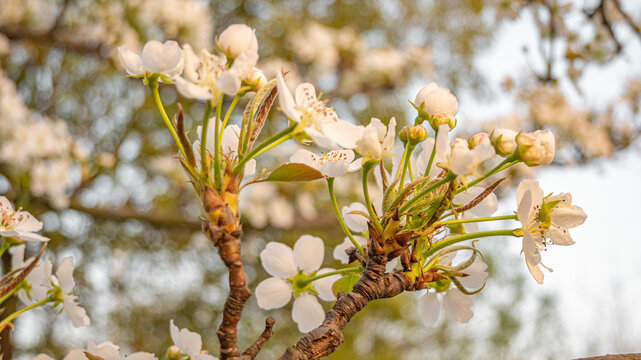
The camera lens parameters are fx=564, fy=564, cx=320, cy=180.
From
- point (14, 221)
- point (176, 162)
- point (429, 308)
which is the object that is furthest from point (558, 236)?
point (176, 162)

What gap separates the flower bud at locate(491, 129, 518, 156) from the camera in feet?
1.25

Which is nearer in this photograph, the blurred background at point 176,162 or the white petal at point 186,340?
the white petal at point 186,340

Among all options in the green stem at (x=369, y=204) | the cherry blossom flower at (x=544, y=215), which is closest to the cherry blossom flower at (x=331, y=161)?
the green stem at (x=369, y=204)

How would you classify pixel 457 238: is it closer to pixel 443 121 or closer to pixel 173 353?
pixel 443 121

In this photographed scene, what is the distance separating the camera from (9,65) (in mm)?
2324

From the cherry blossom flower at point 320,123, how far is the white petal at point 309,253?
11 cm

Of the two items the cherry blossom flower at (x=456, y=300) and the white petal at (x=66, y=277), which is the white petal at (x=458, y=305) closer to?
the cherry blossom flower at (x=456, y=300)

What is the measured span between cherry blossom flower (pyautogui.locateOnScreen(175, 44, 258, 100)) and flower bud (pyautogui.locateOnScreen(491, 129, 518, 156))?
0.17 metres

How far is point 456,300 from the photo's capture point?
17.4 inches

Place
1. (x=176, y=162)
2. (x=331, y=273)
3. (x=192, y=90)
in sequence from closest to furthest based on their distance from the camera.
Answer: (x=192, y=90)
(x=331, y=273)
(x=176, y=162)

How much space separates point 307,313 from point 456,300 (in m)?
0.12

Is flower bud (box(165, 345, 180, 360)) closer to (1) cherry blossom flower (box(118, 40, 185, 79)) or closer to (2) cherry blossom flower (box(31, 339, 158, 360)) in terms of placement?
(2) cherry blossom flower (box(31, 339, 158, 360))

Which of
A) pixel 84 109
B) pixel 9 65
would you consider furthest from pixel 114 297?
pixel 9 65

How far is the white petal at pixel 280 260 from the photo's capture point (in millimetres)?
436
